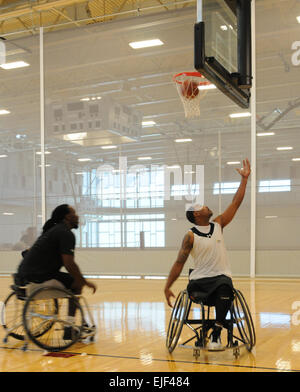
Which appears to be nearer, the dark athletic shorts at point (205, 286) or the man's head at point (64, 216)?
the dark athletic shorts at point (205, 286)

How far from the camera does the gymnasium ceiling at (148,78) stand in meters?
10.6

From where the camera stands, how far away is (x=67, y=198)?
12188mm

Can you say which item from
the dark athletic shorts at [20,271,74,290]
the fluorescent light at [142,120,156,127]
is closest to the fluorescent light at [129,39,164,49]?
the fluorescent light at [142,120,156,127]


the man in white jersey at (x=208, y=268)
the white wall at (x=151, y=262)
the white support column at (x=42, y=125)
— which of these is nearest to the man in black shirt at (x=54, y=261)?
the man in white jersey at (x=208, y=268)

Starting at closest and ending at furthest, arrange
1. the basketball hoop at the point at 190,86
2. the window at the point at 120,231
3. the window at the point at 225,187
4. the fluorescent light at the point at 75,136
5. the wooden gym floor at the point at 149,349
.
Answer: the wooden gym floor at the point at 149,349 → the basketball hoop at the point at 190,86 → the window at the point at 225,187 → the window at the point at 120,231 → the fluorescent light at the point at 75,136

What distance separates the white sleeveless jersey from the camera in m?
4.12

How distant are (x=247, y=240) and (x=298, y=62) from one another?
3573 millimetres

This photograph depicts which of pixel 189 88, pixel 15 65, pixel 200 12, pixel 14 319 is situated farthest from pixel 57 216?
pixel 15 65

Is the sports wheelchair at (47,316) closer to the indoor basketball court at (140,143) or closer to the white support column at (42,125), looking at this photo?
the indoor basketball court at (140,143)

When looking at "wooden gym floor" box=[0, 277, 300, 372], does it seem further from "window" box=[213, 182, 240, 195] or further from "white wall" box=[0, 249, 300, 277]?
"window" box=[213, 182, 240, 195]

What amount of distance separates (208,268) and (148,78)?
815 cm

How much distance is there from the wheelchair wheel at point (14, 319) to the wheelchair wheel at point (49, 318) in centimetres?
17

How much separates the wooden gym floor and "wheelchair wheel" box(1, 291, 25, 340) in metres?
0.11
